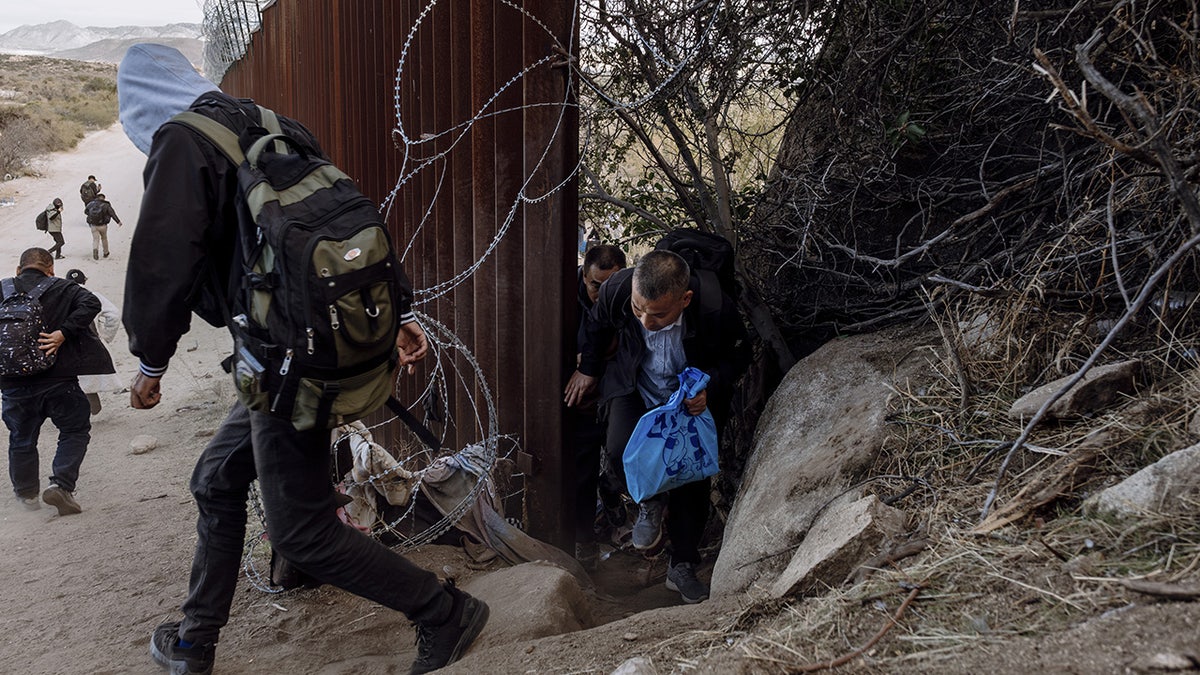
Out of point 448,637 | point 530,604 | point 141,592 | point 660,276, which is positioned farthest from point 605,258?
point 141,592

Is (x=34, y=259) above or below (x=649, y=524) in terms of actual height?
above

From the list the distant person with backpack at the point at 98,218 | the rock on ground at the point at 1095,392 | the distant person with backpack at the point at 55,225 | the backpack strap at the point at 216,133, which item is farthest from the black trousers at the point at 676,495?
the distant person with backpack at the point at 55,225

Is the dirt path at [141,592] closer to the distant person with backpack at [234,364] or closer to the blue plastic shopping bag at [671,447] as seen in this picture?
the distant person with backpack at [234,364]

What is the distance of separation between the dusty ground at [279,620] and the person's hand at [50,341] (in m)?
1.04

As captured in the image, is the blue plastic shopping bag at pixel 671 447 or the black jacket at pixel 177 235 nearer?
the black jacket at pixel 177 235

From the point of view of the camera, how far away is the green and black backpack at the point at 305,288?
8.25 ft

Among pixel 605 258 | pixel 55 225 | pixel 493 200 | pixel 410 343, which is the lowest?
pixel 410 343

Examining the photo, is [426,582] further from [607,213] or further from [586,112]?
[607,213]

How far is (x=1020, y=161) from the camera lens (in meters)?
3.93

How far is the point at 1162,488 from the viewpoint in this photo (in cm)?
205

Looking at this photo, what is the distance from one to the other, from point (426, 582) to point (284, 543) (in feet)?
1.55

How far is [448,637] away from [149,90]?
203 centimetres

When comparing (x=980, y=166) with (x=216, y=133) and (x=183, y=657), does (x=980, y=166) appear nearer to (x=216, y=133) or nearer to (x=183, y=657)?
(x=216, y=133)

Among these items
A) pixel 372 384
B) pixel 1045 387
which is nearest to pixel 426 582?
pixel 372 384
